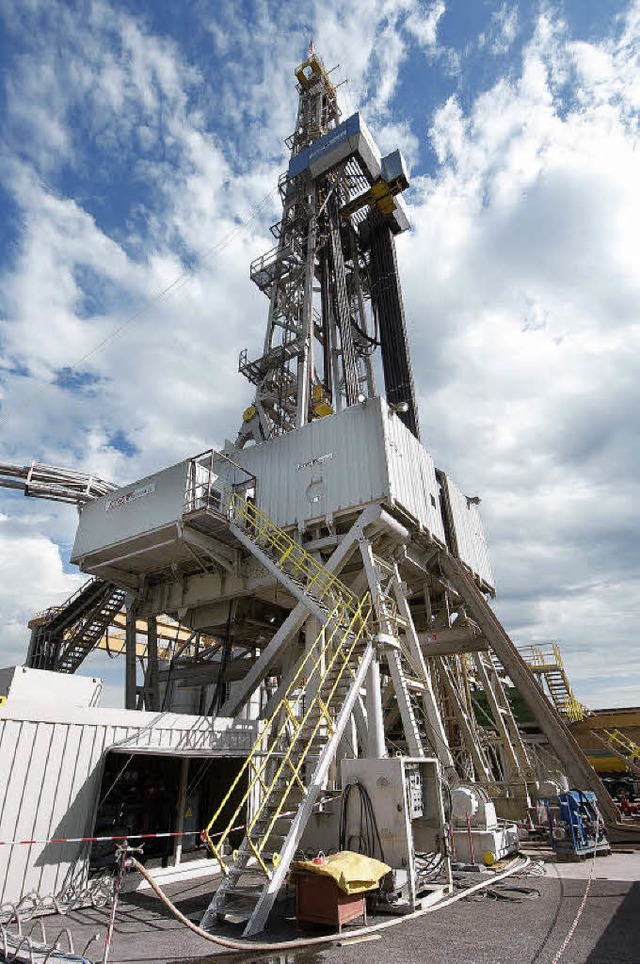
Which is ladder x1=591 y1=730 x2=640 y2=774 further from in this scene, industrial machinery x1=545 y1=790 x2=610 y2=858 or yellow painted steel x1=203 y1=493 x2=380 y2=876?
yellow painted steel x1=203 y1=493 x2=380 y2=876

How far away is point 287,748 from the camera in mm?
11094

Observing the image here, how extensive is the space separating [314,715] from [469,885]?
4057 millimetres

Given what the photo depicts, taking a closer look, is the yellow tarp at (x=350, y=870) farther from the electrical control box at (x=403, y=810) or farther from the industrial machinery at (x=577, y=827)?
the industrial machinery at (x=577, y=827)

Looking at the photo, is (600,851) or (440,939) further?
(600,851)

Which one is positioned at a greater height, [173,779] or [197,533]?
[197,533]

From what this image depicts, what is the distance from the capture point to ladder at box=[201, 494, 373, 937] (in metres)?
7.20

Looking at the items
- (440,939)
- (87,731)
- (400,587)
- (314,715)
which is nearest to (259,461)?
(400,587)

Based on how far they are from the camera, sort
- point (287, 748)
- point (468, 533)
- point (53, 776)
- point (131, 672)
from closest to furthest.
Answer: point (53, 776) → point (287, 748) → point (131, 672) → point (468, 533)

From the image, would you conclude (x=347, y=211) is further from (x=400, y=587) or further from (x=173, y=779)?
(x=173, y=779)

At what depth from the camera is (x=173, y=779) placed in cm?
1275

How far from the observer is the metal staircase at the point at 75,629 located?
19.9 m

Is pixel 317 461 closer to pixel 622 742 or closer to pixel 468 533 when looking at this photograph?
pixel 468 533

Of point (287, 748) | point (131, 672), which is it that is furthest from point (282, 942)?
point (131, 672)

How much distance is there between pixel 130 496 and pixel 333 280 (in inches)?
515
